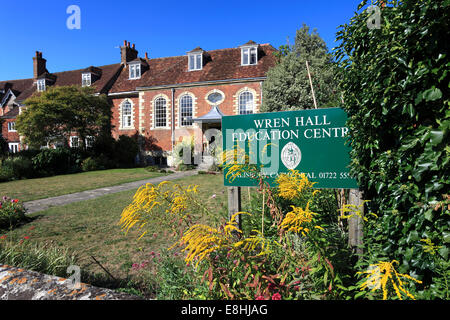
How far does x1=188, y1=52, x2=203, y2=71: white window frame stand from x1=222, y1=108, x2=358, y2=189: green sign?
71.8 ft

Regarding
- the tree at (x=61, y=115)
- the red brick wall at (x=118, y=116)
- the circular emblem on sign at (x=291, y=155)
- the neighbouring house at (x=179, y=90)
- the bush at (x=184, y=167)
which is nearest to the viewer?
the circular emblem on sign at (x=291, y=155)

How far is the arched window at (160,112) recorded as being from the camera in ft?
79.9

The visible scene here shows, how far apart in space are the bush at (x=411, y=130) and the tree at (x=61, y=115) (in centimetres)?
2295

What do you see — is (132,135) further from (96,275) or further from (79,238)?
(96,275)

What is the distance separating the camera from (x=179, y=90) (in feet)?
76.9

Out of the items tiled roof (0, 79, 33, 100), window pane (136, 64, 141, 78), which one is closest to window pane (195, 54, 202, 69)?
window pane (136, 64, 141, 78)

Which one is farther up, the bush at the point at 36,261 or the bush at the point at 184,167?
→ the bush at the point at 184,167

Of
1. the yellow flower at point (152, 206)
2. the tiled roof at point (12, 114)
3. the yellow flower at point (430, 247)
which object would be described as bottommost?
the yellow flower at point (430, 247)

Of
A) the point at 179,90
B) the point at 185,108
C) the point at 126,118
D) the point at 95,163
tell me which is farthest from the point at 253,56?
the point at 95,163

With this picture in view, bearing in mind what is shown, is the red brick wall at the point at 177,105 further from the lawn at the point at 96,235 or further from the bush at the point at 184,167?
the lawn at the point at 96,235

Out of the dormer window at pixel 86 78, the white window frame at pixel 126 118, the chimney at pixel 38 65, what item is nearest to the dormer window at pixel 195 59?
the white window frame at pixel 126 118

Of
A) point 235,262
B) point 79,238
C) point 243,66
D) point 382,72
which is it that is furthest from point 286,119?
point 243,66

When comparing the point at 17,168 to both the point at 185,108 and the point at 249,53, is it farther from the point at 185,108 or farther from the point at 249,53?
the point at 249,53

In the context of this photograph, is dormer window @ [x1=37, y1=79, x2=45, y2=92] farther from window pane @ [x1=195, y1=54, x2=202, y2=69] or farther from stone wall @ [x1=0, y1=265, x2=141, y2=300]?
stone wall @ [x1=0, y1=265, x2=141, y2=300]
